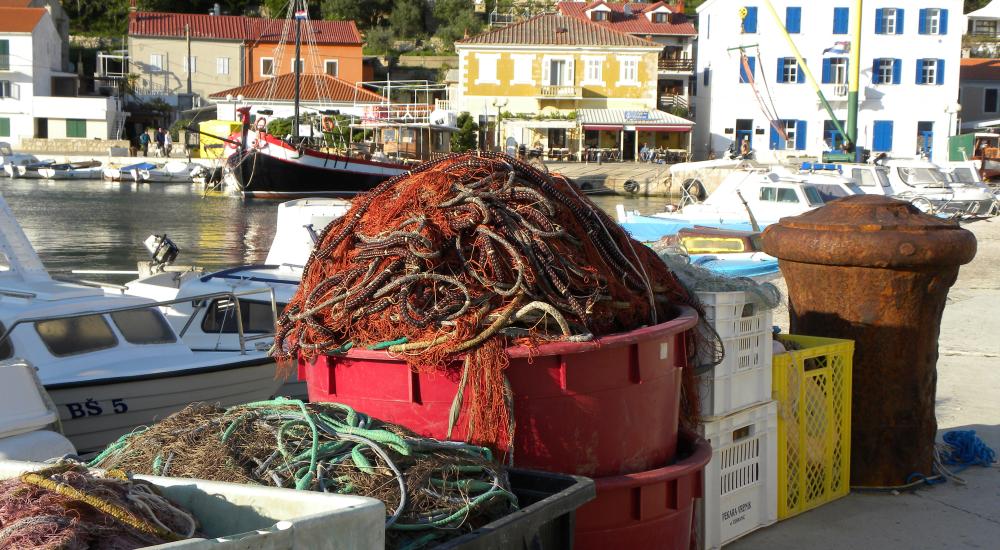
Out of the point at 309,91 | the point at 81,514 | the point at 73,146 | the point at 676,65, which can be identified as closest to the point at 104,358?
the point at 81,514

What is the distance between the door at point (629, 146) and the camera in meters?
61.0

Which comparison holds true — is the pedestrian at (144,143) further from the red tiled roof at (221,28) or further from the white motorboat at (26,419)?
the white motorboat at (26,419)

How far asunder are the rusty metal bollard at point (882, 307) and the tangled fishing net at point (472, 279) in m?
1.89

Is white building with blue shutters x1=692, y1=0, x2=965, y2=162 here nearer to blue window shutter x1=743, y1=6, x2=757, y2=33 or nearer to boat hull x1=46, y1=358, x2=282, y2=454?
blue window shutter x1=743, y1=6, x2=757, y2=33

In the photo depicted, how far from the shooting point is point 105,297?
910cm

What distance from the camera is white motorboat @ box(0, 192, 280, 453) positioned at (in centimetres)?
851

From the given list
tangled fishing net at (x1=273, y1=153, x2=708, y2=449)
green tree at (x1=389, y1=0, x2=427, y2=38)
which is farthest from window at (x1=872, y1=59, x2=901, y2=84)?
tangled fishing net at (x1=273, y1=153, x2=708, y2=449)

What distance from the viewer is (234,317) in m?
10.7

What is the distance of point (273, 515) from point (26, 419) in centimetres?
304

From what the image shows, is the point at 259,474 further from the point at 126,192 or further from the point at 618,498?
the point at 126,192

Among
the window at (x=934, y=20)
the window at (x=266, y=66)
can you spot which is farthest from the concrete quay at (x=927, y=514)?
the window at (x=266, y=66)

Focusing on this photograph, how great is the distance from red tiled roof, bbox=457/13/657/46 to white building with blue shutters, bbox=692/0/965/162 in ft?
21.7

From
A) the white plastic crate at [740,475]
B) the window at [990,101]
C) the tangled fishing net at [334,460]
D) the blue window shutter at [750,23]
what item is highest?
the blue window shutter at [750,23]

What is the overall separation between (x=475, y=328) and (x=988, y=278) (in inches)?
588
